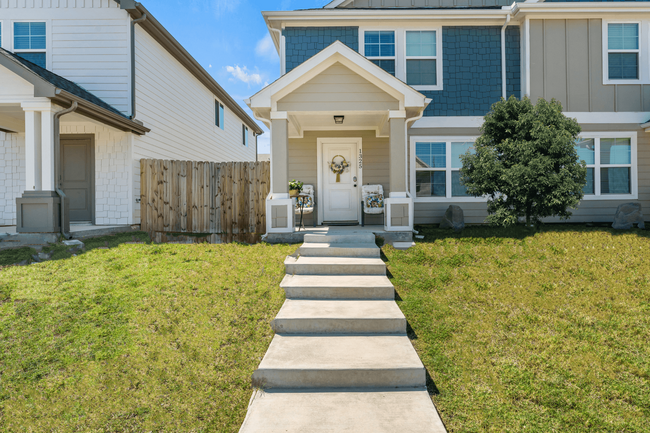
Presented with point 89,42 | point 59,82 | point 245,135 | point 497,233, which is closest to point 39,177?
point 59,82

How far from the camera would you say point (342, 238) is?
5945 millimetres

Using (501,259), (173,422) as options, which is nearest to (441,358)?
(173,422)

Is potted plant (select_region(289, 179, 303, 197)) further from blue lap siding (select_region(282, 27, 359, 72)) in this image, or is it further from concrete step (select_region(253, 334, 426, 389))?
concrete step (select_region(253, 334, 426, 389))

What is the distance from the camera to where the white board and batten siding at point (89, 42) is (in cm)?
835

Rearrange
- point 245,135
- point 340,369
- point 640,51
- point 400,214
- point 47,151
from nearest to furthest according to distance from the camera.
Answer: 1. point 340,369
2. point 47,151
3. point 400,214
4. point 640,51
5. point 245,135

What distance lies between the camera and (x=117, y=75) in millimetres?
8383

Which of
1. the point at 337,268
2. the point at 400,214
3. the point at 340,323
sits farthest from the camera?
the point at 400,214

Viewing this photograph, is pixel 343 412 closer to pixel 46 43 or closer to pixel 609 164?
pixel 609 164

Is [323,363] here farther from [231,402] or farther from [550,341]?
[550,341]

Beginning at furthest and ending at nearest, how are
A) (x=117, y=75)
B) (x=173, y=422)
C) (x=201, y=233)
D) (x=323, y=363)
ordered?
(x=117, y=75) < (x=201, y=233) < (x=323, y=363) < (x=173, y=422)

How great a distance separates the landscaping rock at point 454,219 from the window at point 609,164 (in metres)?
3.30

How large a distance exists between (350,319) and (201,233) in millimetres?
5210

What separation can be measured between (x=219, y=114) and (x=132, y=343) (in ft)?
42.0

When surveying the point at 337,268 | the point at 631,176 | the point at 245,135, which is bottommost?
the point at 337,268
